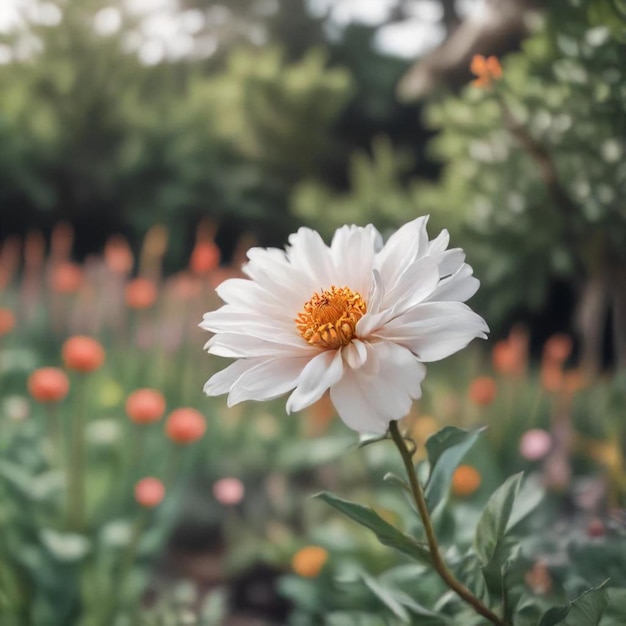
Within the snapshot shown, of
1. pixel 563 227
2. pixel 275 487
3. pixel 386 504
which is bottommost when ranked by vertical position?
pixel 386 504

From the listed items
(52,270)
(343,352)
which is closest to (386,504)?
(343,352)

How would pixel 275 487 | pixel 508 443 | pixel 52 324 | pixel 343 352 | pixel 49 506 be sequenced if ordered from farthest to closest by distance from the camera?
pixel 52 324, pixel 508 443, pixel 275 487, pixel 49 506, pixel 343 352

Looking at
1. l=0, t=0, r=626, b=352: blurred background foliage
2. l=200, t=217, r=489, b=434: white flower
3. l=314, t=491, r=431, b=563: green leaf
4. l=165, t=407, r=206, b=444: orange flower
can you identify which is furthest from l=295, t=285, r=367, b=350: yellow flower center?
l=165, t=407, r=206, b=444: orange flower

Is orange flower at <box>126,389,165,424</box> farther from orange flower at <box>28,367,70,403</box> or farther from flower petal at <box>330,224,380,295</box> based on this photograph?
flower petal at <box>330,224,380,295</box>

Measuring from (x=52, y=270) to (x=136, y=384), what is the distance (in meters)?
0.70

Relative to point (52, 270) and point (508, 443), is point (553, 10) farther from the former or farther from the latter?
point (52, 270)

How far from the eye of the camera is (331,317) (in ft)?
2.19

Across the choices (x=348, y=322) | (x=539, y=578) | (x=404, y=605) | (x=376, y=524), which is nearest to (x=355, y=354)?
(x=348, y=322)

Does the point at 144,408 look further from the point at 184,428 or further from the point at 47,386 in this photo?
the point at 47,386

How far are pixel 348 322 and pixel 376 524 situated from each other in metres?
0.17

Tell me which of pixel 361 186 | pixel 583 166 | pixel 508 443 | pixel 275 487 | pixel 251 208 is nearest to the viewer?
pixel 583 166

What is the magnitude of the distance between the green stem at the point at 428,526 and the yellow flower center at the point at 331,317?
87mm

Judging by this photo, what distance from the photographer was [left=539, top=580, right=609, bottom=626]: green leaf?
648 mm

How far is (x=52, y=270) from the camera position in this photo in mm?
2828
